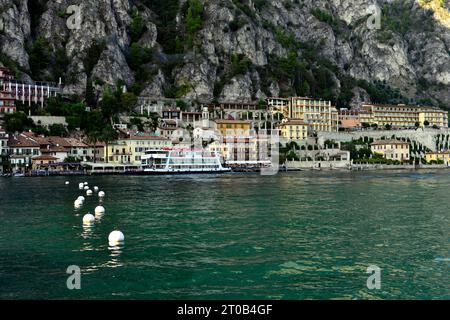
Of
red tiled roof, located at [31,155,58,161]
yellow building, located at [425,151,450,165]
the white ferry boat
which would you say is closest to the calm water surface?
red tiled roof, located at [31,155,58,161]

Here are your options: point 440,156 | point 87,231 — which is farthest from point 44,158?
point 440,156

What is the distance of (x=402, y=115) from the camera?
509 ft

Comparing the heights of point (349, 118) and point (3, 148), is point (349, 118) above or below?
above

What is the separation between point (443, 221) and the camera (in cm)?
2961

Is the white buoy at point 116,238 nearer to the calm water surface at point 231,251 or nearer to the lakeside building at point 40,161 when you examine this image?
the calm water surface at point 231,251

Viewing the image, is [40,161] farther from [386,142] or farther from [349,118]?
[349,118]

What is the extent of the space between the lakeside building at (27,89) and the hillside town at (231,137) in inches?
8.1

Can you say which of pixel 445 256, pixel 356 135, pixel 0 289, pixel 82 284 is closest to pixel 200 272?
pixel 82 284

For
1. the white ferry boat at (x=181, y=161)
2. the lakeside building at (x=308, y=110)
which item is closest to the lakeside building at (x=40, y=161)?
the white ferry boat at (x=181, y=161)

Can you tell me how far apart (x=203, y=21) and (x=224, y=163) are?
5663 centimetres

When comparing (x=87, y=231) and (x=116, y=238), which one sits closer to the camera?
(x=116, y=238)

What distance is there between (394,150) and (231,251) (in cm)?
10908

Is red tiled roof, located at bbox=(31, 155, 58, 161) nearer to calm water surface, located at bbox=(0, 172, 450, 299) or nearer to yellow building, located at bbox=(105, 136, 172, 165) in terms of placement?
yellow building, located at bbox=(105, 136, 172, 165)

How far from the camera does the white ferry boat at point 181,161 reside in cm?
9818
